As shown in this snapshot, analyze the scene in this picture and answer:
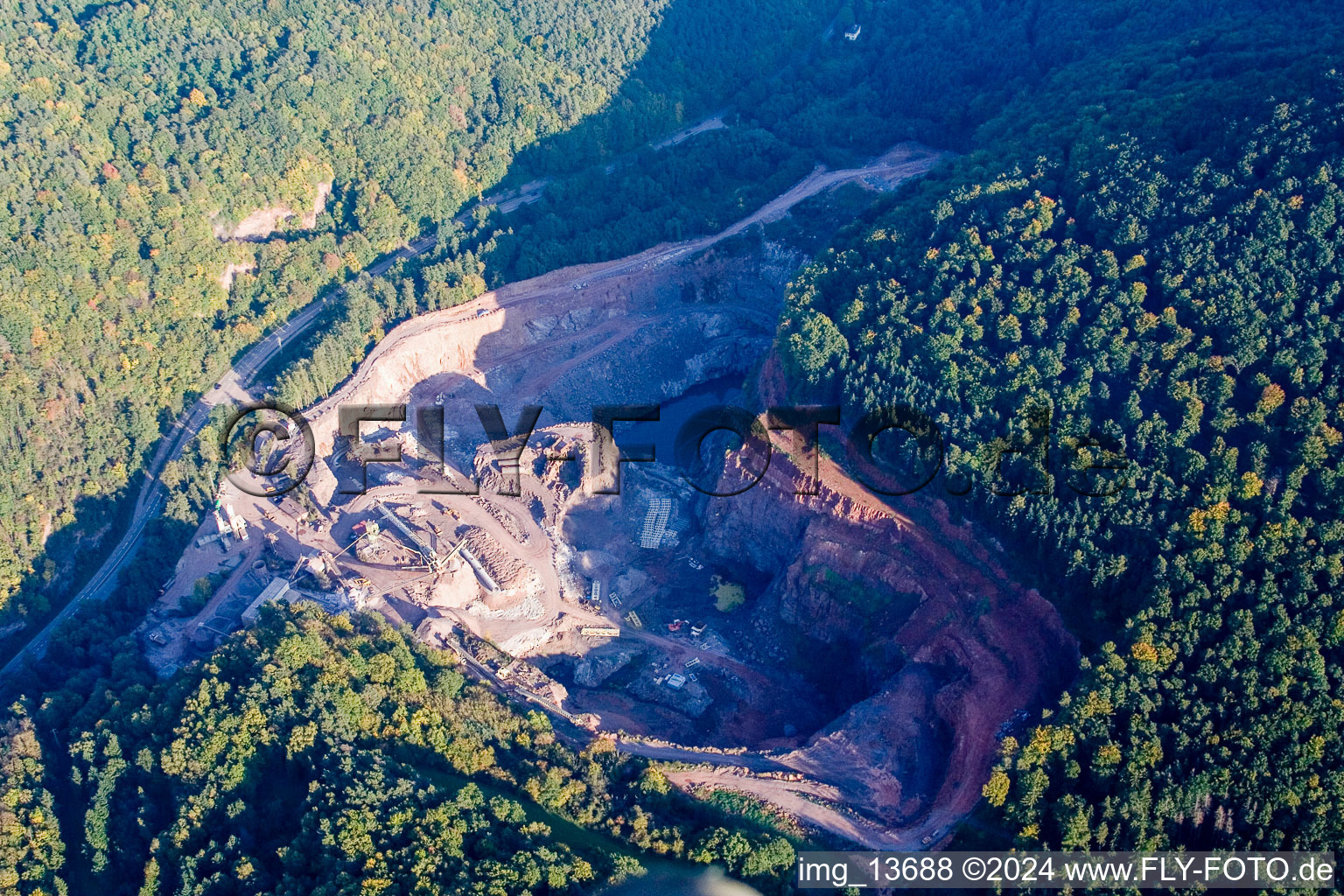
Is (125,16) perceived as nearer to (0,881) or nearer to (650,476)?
(650,476)

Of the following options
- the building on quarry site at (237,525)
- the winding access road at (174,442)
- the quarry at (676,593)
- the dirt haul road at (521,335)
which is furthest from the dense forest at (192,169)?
the dirt haul road at (521,335)

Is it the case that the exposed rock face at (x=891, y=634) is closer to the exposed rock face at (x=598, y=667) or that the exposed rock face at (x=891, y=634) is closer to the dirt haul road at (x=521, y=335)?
the exposed rock face at (x=598, y=667)

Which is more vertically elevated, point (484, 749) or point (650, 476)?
point (650, 476)

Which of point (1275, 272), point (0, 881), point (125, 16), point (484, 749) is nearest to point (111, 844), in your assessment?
point (0, 881)

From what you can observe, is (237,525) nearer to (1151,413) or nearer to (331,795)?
(331,795)

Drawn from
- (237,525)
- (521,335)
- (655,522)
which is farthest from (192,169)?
(655,522)
